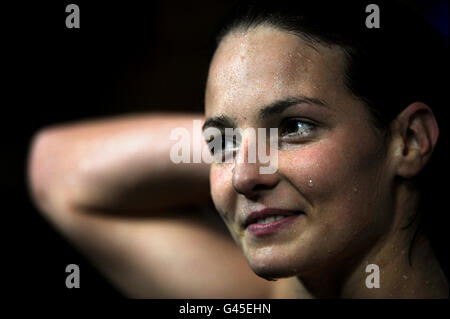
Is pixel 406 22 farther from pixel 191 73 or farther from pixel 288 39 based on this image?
pixel 191 73

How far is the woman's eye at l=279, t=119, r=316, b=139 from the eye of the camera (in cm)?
56

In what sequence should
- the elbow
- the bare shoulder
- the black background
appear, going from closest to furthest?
the bare shoulder < the elbow < the black background

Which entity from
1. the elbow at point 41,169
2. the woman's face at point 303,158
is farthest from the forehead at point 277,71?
the elbow at point 41,169

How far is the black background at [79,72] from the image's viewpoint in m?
1.05

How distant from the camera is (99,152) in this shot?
2.88 feet

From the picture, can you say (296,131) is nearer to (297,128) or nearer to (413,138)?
(297,128)

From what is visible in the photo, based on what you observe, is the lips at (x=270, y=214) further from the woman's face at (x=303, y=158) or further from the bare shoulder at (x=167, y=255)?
the bare shoulder at (x=167, y=255)

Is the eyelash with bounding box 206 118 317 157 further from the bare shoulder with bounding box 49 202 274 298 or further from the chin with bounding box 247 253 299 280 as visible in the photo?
the bare shoulder with bounding box 49 202 274 298

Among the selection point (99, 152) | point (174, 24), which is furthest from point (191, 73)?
point (99, 152)

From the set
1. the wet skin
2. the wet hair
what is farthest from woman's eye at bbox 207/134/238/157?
the wet hair

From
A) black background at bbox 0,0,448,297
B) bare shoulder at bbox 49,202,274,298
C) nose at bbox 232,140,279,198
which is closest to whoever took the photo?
nose at bbox 232,140,279,198

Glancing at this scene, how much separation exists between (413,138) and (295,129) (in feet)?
0.45

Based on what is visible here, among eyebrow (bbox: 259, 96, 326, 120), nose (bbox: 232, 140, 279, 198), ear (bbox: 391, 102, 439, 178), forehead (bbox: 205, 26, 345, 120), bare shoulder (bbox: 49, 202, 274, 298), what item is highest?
forehead (bbox: 205, 26, 345, 120)

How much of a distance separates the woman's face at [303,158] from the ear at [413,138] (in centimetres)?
2
